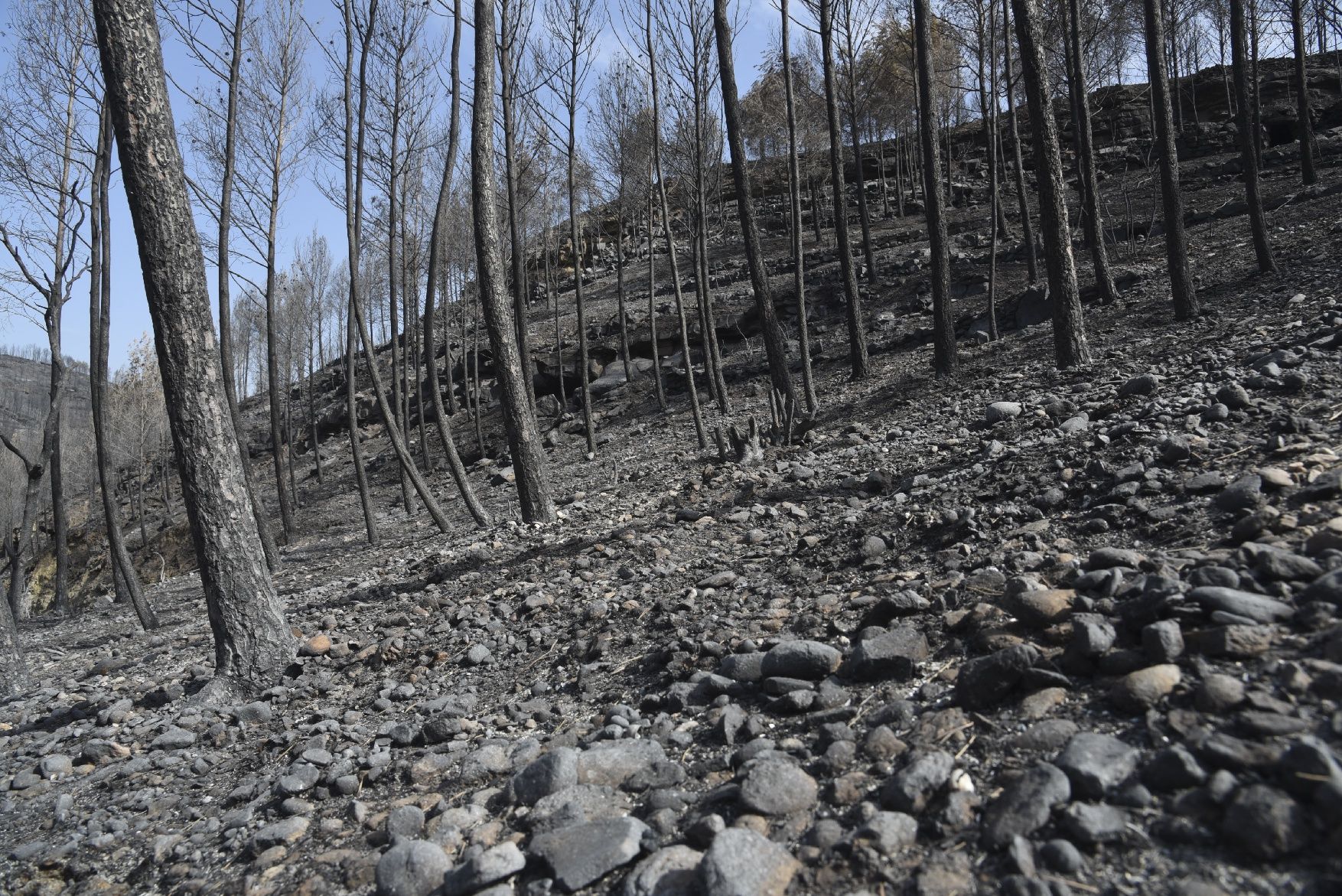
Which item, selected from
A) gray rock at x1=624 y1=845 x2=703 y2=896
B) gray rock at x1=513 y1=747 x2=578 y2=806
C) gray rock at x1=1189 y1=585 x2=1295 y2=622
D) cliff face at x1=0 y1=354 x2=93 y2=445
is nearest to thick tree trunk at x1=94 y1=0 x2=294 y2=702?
gray rock at x1=513 y1=747 x2=578 y2=806

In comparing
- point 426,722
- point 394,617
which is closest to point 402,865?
point 426,722

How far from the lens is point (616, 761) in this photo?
3.29 meters

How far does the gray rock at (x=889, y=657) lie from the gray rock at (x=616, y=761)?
91 cm

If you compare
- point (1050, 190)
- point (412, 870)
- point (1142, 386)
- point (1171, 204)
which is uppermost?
point (1050, 190)

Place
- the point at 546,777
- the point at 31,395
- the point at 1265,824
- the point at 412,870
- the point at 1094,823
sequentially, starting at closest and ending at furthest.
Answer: the point at 1265,824, the point at 1094,823, the point at 412,870, the point at 546,777, the point at 31,395

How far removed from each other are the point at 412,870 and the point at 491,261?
7181mm

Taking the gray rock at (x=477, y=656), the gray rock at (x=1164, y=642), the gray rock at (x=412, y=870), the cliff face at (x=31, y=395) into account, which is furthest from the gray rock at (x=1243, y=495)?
the cliff face at (x=31, y=395)

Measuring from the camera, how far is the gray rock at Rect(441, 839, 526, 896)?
8.65 ft

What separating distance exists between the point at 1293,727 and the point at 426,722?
3690 mm

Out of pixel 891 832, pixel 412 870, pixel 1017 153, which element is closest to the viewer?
pixel 891 832

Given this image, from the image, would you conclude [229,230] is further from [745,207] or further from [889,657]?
[889,657]

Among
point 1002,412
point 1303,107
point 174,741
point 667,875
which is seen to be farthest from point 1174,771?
point 1303,107

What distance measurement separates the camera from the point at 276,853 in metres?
3.36

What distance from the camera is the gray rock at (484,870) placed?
2.64m
